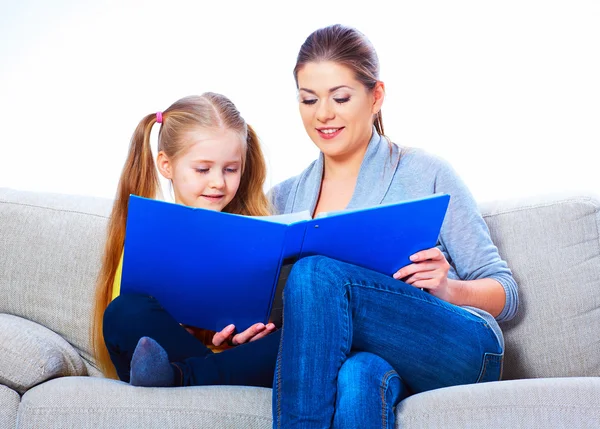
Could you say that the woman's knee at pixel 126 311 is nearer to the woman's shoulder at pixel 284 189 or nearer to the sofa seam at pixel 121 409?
the sofa seam at pixel 121 409

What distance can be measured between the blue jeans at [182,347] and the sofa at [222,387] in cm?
6

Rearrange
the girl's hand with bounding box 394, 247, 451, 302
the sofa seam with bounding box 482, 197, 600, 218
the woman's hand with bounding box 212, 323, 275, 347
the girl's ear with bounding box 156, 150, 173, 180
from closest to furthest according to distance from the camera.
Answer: the girl's hand with bounding box 394, 247, 451, 302
the woman's hand with bounding box 212, 323, 275, 347
the sofa seam with bounding box 482, 197, 600, 218
the girl's ear with bounding box 156, 150, 173, 180

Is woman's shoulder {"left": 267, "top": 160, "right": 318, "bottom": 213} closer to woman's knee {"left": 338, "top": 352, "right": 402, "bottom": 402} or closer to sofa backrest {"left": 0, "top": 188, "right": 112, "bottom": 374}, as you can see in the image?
sofa backrest {"left": 0, "top": 188, "right": 112, "bottom": 374}

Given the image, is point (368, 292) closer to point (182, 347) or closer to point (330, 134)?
point (182, 347)

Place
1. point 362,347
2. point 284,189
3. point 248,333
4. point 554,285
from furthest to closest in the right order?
point 284,189
point 554,285
point 248,333
point 362,347

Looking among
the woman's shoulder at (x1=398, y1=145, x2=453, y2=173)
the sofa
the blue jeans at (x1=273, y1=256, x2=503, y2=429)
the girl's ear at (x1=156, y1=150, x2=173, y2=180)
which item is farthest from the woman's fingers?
the woman's shoulder at (x1=398, y1=145, x2=453, y2=173)

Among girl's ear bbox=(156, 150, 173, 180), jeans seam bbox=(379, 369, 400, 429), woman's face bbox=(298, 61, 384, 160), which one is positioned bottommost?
jeans seam bbox=(379, 369, 400, 429)

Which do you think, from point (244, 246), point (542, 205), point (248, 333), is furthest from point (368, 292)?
point (542, 205)

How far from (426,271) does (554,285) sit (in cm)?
47

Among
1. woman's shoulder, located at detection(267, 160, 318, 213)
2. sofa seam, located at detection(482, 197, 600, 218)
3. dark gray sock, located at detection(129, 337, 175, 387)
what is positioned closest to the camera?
dark gray sock, located at detection(129, 337, 175, 387)

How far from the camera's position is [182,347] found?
1.67 meters

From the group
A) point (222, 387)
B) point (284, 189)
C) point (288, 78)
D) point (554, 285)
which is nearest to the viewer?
point (222, 387)

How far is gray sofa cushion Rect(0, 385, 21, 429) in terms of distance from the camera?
1.62 meters

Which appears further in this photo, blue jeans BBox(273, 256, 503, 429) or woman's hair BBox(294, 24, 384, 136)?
woman's hair BBox(294, 24, 384, 136)
